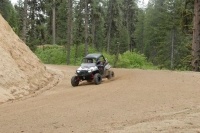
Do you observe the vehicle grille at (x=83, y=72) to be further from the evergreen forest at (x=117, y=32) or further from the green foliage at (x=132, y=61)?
the green foliage at (x=132, y=61)

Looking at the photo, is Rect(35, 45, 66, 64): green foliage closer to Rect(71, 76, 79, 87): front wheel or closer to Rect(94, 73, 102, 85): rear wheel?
Rect(71, 76, 79, 87): front wheel

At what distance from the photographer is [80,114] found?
9.99m

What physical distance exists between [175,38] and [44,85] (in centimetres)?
3712

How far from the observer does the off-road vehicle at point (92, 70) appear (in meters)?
18.0

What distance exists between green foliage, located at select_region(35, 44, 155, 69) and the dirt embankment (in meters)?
19.8

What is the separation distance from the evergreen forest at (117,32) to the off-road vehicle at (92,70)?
8.38 meters

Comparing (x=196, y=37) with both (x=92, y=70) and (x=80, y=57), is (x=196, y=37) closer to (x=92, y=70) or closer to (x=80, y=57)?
(x=92, y=70)

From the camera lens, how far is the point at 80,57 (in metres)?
47.2

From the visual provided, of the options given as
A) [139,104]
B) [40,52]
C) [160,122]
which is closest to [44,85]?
[139,104]

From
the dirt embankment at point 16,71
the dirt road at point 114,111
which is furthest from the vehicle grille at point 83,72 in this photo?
the dirt road at point 114,111

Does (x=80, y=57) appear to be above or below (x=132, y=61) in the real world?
above

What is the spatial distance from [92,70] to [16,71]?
4.13 m

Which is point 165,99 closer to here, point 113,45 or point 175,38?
point 175,38

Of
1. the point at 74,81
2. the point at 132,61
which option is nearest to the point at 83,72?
the point at 74,81
